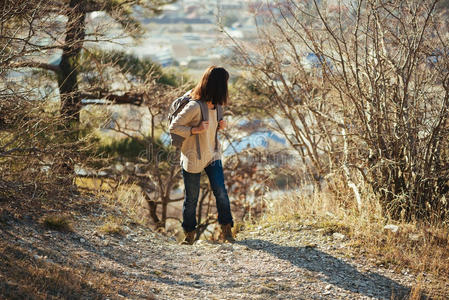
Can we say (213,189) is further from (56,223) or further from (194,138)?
(56,223)

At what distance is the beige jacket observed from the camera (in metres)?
4.75

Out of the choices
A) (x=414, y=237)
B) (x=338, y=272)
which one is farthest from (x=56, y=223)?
(x=414, y=237)

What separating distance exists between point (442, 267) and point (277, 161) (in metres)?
7.11

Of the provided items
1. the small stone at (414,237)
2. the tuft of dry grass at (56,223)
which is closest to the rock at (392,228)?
the small stone at (414,237)

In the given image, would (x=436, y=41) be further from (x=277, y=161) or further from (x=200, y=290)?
(x=277, y=161)

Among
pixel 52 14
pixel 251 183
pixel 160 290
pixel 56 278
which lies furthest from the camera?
pixel 251 183

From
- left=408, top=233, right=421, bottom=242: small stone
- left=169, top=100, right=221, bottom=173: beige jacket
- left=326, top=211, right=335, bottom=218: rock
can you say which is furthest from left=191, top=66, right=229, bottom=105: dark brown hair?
left=408, top=233, right=421, bottom=242: small stone

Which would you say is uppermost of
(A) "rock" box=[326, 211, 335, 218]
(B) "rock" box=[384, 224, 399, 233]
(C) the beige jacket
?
(C) the beige jacket

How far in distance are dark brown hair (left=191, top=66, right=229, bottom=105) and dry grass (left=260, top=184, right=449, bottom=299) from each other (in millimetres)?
1749

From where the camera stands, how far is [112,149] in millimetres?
11734

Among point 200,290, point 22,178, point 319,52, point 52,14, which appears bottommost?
point 200,290

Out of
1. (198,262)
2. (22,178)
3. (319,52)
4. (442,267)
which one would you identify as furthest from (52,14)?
(442,267)

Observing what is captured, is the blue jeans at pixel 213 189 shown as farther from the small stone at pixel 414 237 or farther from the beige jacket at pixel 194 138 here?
the small stone at pixel 414 237

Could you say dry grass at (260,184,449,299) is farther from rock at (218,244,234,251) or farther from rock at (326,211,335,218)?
rock at (218,244,234,251)
